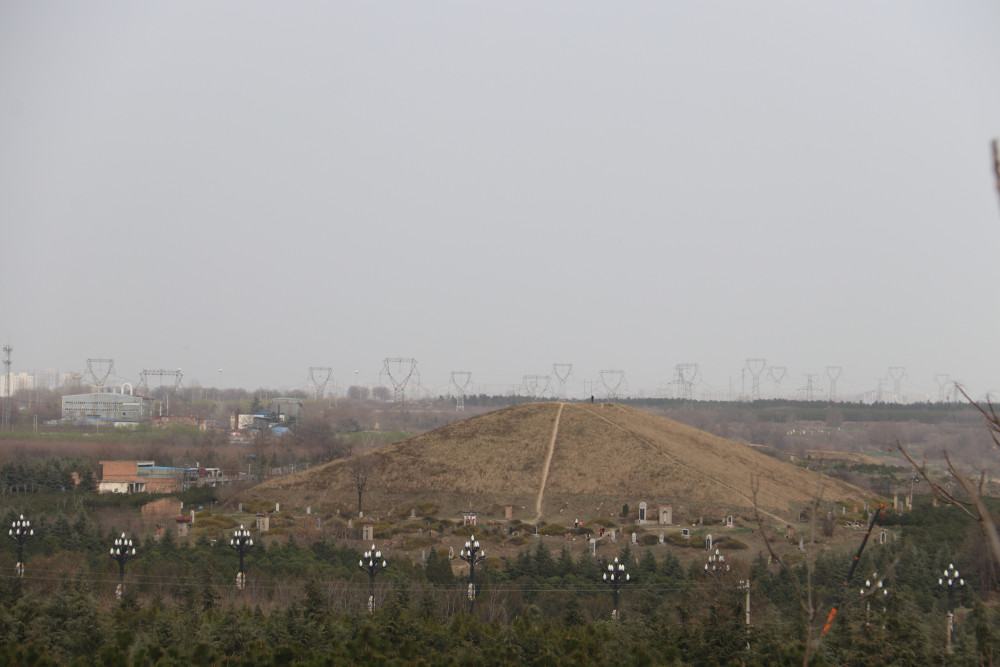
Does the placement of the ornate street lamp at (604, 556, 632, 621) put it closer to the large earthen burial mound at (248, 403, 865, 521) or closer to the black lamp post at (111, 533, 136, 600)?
the black lamp post at (111, 533, 136, 600)

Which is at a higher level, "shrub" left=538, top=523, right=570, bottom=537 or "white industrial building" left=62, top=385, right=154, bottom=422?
"white industrial building" left=62, top=385, right=154, bottom=422

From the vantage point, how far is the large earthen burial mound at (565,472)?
42.2m

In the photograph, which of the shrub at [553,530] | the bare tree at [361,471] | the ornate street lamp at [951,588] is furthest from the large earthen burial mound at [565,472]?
the ornate street lamp at [951,588]

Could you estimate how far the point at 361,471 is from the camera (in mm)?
47562

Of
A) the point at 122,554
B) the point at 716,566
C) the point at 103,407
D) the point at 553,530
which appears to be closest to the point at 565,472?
the point at 553,530

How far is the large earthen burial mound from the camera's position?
138 feet

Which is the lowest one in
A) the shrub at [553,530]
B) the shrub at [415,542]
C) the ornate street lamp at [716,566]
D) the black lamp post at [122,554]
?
the shrub at [415,542]

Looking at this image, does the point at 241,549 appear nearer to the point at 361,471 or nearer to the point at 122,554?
the point at 122,554

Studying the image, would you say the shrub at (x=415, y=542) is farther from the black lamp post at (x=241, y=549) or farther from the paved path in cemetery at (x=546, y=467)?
the black lamp post at (x=241, y=549)

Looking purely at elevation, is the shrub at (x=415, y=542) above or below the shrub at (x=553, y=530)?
below

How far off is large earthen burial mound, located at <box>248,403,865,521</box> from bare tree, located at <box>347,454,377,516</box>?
26 centimetres

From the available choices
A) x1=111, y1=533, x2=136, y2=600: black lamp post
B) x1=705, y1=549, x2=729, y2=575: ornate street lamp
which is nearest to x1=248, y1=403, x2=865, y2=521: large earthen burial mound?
x1=705, y1=549, x2=729, y2=575: ornate street lamp

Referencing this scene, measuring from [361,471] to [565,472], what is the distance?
11.3 meters

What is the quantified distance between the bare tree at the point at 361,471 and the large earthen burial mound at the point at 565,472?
256 millimetres
